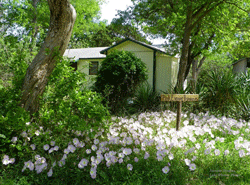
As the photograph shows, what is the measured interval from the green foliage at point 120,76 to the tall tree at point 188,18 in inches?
83.9

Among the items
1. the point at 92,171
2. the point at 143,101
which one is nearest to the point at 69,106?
the point at 92,171

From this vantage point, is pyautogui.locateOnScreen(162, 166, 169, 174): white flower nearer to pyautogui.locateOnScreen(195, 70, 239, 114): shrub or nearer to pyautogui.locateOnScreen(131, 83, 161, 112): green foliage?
pyautogui.locateOnScreen(195, 70, 239, 114): shrub

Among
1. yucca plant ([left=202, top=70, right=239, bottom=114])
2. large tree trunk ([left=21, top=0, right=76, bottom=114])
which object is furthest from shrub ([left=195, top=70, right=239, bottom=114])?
large tree trunk ([left=21, top=0, right=76, bottom=114])

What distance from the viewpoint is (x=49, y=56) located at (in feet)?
12.9

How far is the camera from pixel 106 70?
370 inches

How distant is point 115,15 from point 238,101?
9.83 meters

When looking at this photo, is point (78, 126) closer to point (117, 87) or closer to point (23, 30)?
point (117, 87)

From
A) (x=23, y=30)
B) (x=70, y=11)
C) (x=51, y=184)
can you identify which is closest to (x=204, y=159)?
(x=51, y=184)

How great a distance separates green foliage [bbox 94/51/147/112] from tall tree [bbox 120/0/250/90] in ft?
6.99

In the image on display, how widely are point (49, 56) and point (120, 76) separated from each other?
544 centimetres

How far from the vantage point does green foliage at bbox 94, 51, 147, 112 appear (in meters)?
9.09

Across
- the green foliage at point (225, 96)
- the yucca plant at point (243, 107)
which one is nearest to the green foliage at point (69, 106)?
the green foliage at point (225, 96)

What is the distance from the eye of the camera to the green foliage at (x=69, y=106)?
359 cm

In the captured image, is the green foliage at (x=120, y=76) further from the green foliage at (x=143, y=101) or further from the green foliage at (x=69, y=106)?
the green foliage at (x=69, y=106)
